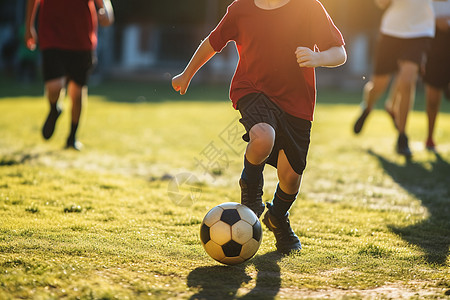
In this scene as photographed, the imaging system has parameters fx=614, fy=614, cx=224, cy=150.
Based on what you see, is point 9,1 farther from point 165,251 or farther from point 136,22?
point 165,251

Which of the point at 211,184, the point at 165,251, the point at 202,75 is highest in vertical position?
the point at 165,251

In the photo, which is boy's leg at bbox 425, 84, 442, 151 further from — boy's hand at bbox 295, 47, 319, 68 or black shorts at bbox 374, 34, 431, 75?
boy's hand at bbox 295, 47, 319, 68

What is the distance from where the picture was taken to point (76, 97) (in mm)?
6891

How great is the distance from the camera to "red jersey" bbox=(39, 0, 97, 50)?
21.4 ft

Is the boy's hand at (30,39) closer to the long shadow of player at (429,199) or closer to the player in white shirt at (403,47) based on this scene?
the player in white shirt at (403,47)

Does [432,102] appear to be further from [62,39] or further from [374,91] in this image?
[62,39]

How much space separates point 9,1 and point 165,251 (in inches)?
1164

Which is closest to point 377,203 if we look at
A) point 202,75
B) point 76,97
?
point 76,97

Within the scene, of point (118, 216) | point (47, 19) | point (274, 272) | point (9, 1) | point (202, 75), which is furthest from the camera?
point (9, 1)

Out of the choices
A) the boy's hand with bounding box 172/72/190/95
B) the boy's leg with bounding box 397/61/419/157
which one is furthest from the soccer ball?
the boy's leg with bounding box 397/61/419/157

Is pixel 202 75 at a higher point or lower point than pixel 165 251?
lower

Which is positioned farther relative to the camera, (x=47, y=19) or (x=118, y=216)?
(x=47, y=19)

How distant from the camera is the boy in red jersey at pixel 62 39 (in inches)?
256

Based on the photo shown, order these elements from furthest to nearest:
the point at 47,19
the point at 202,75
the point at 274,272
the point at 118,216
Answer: the point at 202,75 < the point at 47,19 < the point at 118,216 < the point at 274,272
